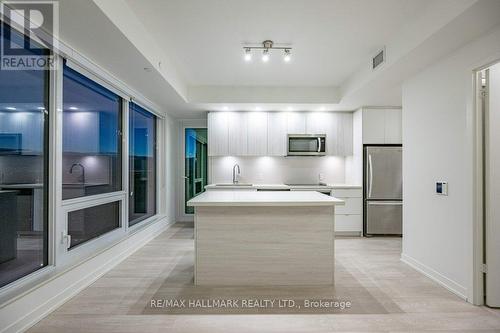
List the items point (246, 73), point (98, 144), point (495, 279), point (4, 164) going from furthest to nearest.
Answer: point (246, 73) < point (98, 144) < point (495, 279) < point (4, 164)

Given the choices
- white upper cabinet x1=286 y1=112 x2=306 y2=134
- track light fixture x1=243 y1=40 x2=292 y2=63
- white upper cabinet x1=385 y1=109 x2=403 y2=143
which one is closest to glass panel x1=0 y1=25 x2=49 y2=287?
track light fixture x1=243 y1=40 x2=292 y2=63

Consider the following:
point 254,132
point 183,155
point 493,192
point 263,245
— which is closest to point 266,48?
point 263,245

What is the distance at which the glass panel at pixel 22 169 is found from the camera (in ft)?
7.41

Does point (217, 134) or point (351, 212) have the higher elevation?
point (217, 134)

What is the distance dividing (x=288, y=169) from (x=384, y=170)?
1.78 meters

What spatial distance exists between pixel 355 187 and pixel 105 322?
438cm

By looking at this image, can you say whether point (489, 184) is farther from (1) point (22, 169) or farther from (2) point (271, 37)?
(1) point (22, 169)

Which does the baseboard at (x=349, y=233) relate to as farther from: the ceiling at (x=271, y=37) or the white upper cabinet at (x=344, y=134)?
the ceiling at (x=271, y=37)

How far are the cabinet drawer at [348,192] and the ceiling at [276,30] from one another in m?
2.07

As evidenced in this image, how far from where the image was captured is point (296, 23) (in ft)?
9.78

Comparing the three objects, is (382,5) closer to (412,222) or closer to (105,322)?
(412,222)

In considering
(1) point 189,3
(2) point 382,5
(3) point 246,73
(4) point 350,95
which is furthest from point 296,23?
(4) point 350,95

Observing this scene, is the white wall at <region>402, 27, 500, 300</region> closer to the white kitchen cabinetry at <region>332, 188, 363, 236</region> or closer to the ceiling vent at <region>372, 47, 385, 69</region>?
the ceiling vent at <region>372, 47, 385, 69</region>

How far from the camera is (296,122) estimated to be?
227 inches
